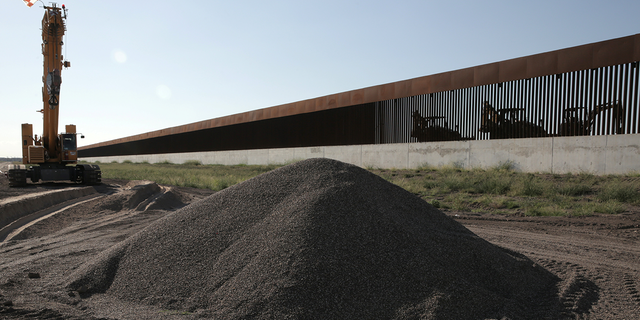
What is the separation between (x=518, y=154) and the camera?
15.6 m

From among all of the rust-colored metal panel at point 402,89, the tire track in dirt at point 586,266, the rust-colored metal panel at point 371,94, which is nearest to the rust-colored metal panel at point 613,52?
the rust-colored metal panel at point 402,89

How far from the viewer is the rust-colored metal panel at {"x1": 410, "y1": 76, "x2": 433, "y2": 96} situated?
1998 centimetres

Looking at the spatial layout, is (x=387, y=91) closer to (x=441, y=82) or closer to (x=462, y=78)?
(x=441, y=82)

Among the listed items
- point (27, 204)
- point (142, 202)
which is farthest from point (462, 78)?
point (27, 204)

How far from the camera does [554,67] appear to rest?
15.3 meters

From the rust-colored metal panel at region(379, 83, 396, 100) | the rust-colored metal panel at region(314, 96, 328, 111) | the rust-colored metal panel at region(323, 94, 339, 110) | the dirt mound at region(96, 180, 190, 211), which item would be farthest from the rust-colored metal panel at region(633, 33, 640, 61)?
the rust-colored metal panel at region(314, 96, 328, 111)

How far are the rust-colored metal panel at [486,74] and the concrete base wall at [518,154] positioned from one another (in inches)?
110

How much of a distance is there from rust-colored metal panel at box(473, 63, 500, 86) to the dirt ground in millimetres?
9049

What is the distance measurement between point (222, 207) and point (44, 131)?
53.5ft

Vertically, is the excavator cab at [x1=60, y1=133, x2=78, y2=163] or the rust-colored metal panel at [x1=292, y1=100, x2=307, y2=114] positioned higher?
the rust-colored metal panel at [x1=292, y1=100, x2=307, y2=114]

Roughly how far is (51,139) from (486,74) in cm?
1982

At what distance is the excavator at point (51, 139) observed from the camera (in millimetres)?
16672

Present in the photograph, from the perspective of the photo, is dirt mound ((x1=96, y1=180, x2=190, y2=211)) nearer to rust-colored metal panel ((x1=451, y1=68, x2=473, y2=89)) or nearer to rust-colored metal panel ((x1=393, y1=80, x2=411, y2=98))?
rust-colored metal panel ((x1=393, y1=80, x2=411, y2=98))

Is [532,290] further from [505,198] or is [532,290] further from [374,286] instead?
[505,198]
